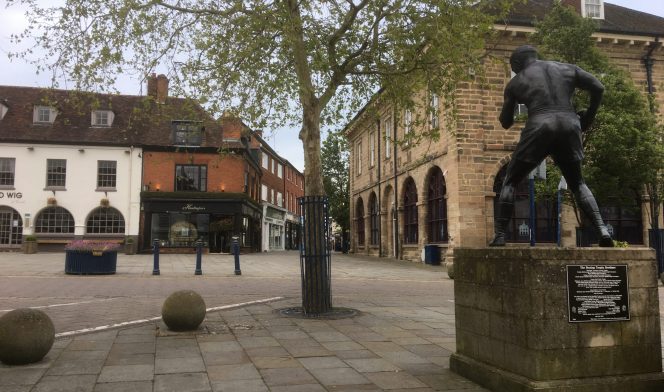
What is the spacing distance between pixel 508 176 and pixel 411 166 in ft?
68.5

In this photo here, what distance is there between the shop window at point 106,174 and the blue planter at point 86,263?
16668mm

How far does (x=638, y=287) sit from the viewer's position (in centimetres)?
457

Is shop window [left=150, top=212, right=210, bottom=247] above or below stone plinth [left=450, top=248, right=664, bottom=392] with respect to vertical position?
above

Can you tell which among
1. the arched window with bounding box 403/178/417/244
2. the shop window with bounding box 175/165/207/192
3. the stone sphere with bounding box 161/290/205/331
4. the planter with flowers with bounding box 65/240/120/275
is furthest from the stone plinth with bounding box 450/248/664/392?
the shop window with bounding box 175/165/207/192

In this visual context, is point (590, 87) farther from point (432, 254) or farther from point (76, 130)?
point (76, 130)

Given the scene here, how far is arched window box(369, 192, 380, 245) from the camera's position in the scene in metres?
33.5

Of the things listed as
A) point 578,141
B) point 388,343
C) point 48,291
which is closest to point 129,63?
point 48,291

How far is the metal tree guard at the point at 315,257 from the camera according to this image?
9297mm

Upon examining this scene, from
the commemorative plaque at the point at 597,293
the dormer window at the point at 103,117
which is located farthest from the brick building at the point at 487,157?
the dormer window at the point at 103,117

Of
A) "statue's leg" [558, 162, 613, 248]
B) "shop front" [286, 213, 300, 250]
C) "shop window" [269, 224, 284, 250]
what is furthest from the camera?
"shop front" [286, 213, 300, 250]

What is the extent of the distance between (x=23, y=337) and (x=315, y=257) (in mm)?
4777

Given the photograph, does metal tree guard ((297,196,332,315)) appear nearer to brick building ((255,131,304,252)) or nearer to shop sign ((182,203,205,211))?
shop sign ((182,203,205,211))

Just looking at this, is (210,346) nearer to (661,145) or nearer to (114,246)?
(114,246)

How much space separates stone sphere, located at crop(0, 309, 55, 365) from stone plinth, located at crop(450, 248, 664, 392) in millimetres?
4377
